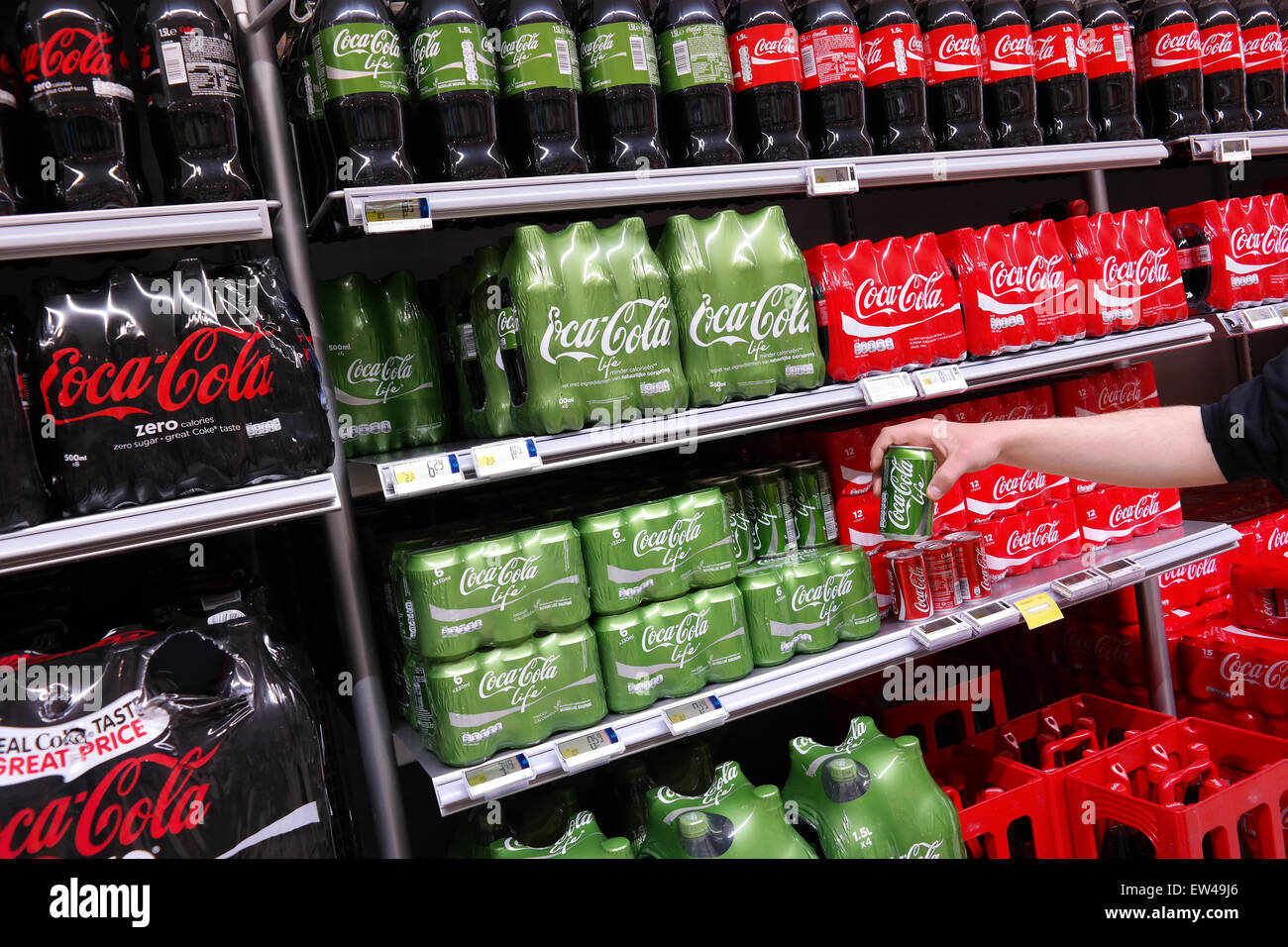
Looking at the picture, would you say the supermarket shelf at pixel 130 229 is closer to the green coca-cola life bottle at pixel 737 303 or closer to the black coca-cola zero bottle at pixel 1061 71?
the green coca-cola life bottle at pixel 737 303

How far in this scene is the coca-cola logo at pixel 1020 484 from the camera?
2.32 meters

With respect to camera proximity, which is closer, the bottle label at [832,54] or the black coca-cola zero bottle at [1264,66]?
the bottle label at [832,54]

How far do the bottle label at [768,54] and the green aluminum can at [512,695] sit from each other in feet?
4.22

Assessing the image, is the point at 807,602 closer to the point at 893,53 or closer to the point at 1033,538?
the point at 1033,538

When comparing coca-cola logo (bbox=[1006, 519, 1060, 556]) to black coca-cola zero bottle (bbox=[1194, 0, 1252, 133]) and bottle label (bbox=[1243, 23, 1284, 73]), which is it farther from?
bottle label (bbox=[1243, 23, 1284, 73])

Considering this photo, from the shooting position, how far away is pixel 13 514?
Answer: 1.43 meters

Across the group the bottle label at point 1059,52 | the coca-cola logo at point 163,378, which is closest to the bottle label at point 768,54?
the bottle label at point 1059,52

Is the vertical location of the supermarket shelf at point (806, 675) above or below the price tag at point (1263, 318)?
below

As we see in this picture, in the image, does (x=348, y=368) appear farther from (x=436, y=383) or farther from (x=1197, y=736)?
(x=1197, y=736)

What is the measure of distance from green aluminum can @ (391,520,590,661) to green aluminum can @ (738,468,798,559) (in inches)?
20.3
